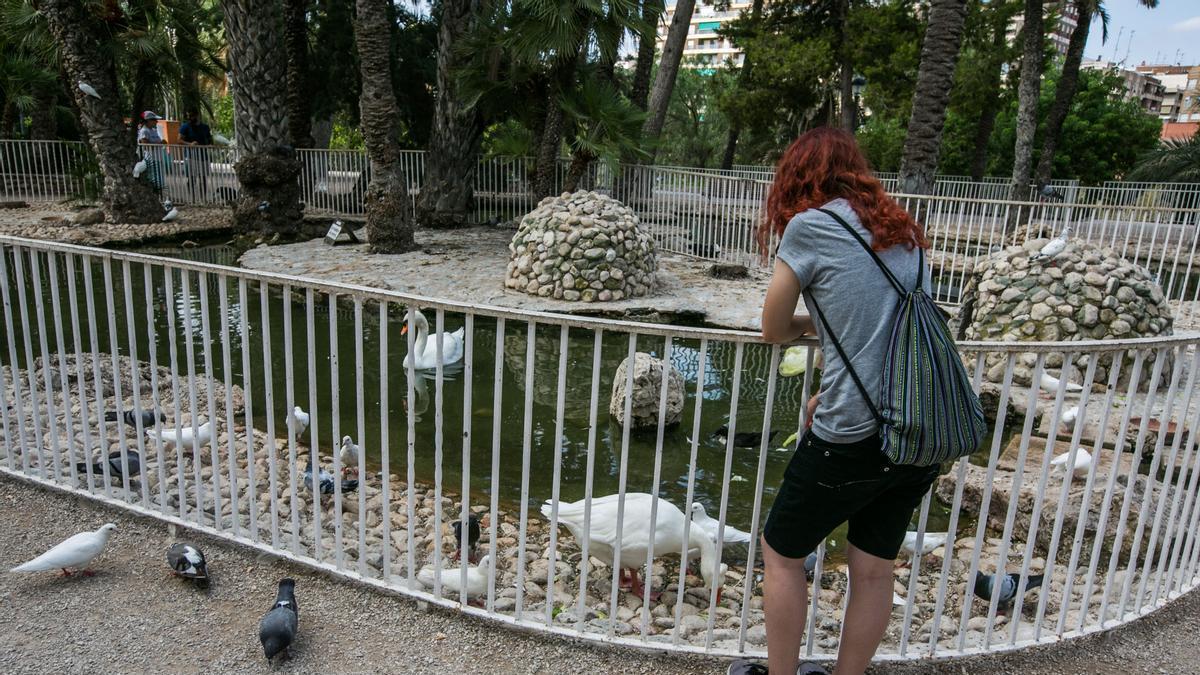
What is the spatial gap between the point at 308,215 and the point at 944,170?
81.3 ft

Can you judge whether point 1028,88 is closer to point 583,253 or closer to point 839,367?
point 583,253

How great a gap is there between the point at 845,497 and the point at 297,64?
18402mm

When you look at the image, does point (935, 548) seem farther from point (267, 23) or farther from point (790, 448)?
point (267, 23)

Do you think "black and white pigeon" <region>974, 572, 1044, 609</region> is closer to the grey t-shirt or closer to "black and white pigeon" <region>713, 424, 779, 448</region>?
the grey t-shirt

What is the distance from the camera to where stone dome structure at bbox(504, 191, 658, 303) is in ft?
33.2

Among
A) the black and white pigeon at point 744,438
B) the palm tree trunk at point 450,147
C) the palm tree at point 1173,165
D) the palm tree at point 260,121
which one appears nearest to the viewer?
the black and white pigeon at point 744,438

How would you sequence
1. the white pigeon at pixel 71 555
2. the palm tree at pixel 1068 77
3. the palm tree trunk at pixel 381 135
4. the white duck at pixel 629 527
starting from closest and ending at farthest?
the white pigeon at pixel 71 555 < the white duck at pixel 629 527 < the palm tree trunk at pixel 381 135 < the palm tree at pixel 1068 77

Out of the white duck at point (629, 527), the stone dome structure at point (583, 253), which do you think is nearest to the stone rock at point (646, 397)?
the white duck at point (629, 527)

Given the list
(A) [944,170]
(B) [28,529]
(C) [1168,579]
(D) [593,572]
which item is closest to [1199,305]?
(C) [1168,579]

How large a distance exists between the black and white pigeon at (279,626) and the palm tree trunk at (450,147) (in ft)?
43.5

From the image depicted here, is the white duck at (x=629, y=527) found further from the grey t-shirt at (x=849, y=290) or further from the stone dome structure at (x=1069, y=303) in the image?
the stone dome structure at (x=1069, y=303)

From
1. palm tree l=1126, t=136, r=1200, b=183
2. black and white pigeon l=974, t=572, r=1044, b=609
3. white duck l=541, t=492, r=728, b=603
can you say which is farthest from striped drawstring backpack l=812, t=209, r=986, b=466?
palm tree l=1126, t=136, r=1200, b=183

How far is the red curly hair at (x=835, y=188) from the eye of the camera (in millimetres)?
2150

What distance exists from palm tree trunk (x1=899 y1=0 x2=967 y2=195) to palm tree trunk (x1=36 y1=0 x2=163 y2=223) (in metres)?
13.6
